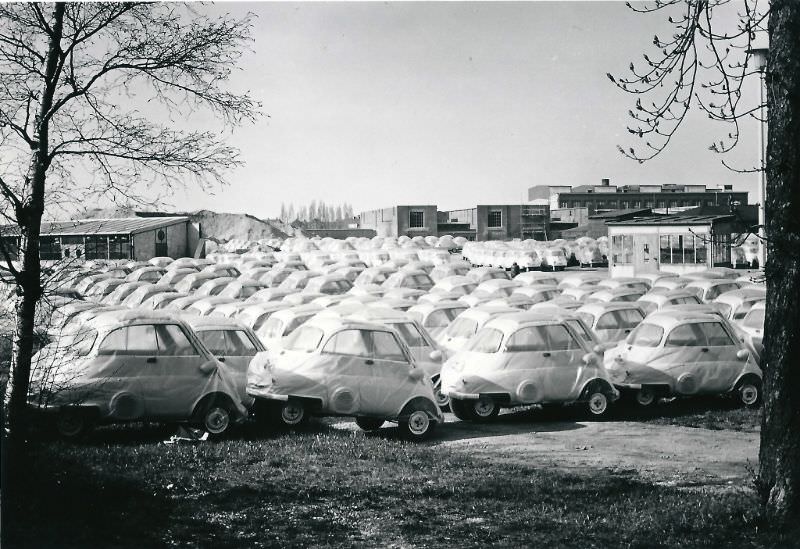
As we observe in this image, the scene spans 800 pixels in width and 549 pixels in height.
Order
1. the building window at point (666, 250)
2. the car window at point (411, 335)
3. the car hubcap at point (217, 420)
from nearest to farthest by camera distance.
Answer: the car hubcap at point (217, 420)
the car window at point (411, 335)
the building window at point (666, 250)

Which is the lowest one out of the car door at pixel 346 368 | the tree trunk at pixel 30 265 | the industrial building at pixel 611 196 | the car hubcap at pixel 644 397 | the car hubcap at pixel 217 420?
the car hubcap at pixel 644 397

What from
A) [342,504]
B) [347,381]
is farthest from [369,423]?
[342,504]

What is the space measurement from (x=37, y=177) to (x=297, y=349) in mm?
5320

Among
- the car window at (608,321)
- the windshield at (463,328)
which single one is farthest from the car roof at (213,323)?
the car window at (608,321)

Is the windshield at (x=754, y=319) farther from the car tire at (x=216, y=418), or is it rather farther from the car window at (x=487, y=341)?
the car tire at (x=216, y=418)

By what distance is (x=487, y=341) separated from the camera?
14.1m

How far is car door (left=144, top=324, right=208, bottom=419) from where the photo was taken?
37.3ft

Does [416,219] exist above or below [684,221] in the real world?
above

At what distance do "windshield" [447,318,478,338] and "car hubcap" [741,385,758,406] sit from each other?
512cm

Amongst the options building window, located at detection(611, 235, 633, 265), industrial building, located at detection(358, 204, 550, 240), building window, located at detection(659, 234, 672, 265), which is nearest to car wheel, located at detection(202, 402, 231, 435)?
building window, located at detection(659, 234, 672, 265)

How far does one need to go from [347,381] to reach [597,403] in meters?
4.53

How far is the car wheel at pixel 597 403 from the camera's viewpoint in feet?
46.2

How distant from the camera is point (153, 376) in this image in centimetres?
1142

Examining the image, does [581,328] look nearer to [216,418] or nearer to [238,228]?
[216,418]
